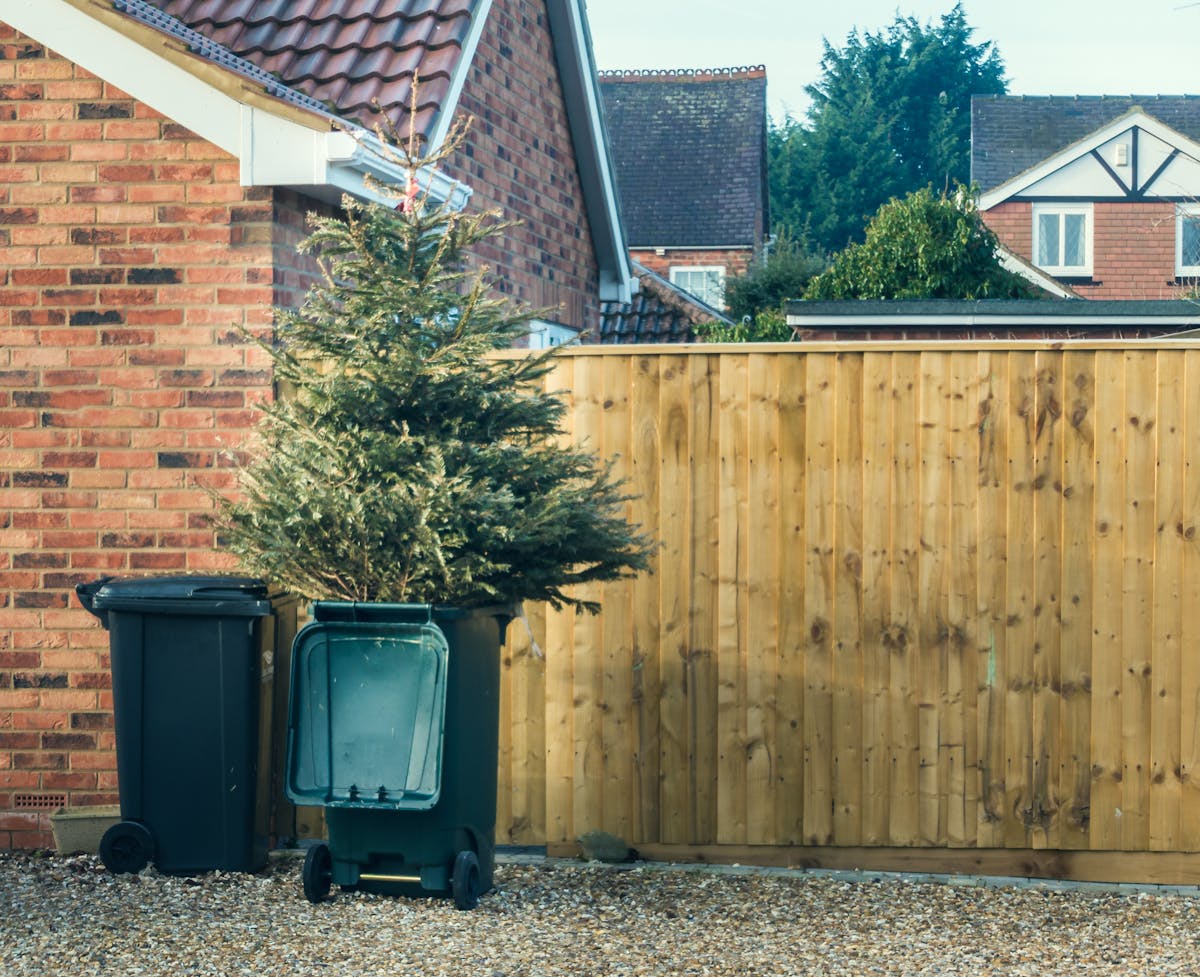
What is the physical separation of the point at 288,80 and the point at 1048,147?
32462mm

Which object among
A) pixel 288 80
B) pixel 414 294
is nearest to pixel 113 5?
pixel 288 80

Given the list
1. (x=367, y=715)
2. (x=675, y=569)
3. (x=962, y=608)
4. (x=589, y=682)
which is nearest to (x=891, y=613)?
(x=962, y=608)

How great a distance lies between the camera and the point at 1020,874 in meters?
5.97

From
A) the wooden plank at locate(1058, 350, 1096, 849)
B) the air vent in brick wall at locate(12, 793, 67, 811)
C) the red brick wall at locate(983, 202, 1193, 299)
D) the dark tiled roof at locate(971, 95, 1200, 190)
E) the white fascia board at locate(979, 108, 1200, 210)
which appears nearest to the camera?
the wooden plank at locate(1058, 350, 1096, 849)

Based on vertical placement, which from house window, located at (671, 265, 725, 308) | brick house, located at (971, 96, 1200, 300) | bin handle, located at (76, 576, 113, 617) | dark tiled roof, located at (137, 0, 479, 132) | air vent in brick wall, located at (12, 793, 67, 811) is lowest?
air vent in brick wall, located at (12, 793, 67, 811)

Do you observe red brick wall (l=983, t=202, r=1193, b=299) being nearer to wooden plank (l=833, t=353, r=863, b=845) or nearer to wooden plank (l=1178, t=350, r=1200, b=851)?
wooden plank (l=1178, t=350, r=1200, b=851)

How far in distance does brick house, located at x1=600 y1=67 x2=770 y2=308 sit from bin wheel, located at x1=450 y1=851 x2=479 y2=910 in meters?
26.5

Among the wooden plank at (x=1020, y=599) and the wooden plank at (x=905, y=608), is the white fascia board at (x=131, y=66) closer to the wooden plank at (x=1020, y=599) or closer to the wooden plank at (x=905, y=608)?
the wooden plank at (x=905, y=608)

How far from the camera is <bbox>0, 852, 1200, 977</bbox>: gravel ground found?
477 cm

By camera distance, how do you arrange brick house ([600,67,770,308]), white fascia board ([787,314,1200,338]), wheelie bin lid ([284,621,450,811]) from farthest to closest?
brick house ([600,67,770,308]) < white fascia board ([787,314,1200,338]) < wheelie bin lid ([284,621,450,811])

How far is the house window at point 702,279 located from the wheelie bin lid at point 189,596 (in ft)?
88.6

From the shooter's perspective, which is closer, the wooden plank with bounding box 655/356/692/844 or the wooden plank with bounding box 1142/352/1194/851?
the wooden plank with bounding box 1142/352/1194/851

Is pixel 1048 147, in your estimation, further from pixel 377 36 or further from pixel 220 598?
pixel 220 598

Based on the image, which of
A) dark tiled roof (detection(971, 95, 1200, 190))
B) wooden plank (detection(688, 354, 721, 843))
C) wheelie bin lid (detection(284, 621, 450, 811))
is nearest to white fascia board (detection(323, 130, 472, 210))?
wooden plank (detection(688, 354, 721, 843))
